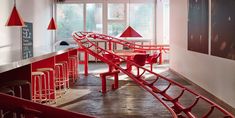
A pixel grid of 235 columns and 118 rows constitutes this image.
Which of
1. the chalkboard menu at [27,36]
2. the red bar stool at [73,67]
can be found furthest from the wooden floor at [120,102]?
the chalkboard menu at [27,36]

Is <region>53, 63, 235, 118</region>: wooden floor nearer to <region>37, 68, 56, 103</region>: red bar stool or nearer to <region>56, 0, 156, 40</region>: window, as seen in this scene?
<region>37, 68, 56, 103</region>: red bar stool

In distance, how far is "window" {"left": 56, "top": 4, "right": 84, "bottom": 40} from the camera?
50.2 ft

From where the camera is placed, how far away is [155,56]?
35.7 ft

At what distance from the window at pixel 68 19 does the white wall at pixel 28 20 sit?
88cm

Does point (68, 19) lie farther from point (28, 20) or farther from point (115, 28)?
point (28, 20)

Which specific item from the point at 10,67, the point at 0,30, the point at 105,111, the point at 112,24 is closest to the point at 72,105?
the point at 105,111

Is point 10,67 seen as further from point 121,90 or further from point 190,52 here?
point 190,52

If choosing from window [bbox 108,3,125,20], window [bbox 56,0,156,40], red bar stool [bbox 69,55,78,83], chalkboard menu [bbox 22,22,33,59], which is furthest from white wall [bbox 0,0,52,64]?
window [bbox 108,3,125,20]

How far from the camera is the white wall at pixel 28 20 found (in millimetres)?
9188

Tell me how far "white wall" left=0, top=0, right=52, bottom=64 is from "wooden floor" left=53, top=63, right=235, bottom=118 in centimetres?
136

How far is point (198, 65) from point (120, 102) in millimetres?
2467

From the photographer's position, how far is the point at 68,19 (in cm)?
1539

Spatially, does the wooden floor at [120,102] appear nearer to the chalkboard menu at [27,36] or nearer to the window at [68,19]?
the chalkboard menu at [27,36]

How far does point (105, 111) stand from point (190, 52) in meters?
3.87
